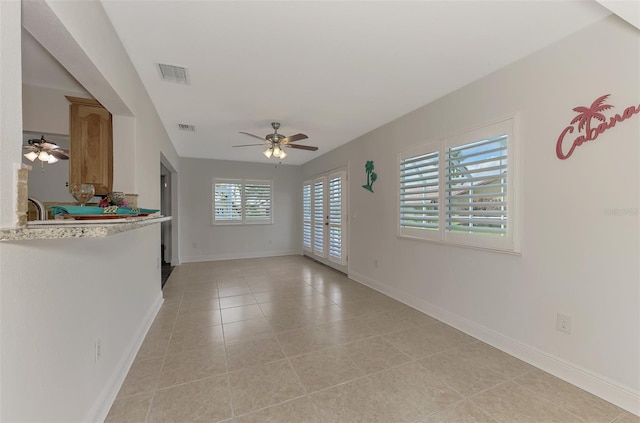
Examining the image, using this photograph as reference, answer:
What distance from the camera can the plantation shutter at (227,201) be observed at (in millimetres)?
6632

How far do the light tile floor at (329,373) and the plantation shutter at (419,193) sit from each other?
112cm

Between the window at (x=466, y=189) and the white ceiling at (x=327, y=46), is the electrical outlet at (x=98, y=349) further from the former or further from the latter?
the window at (x=466, y=189)

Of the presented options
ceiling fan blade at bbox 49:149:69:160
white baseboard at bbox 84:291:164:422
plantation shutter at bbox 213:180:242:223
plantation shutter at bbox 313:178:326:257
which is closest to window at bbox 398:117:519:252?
plantation shutter at bbox 313:178:326:257

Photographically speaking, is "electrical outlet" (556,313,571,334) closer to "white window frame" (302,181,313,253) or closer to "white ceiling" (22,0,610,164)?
"white ceiling" (22,0,610,164)

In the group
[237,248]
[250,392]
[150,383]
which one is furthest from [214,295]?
[237,248]

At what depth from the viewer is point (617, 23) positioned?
1794mm

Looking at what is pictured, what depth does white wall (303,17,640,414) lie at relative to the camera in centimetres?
177

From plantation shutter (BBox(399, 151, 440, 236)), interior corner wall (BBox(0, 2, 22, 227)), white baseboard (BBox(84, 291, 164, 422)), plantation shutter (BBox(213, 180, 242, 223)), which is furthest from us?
Result: plantation shutter (BBox(213, 180, 242, 223))

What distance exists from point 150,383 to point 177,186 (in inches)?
196

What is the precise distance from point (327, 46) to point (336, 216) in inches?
148

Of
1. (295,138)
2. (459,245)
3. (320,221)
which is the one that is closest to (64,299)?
(295,138)

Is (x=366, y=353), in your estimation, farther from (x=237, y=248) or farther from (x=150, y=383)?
(x=237, y=248)

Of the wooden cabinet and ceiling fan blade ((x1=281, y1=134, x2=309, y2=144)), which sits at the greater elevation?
ceiling fan blade ((x1=281, y1=134, x2=309, y2=144))

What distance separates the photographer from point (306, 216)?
702 cm
